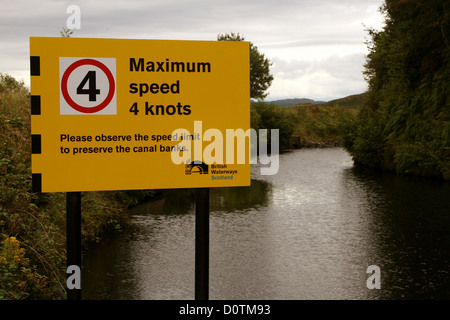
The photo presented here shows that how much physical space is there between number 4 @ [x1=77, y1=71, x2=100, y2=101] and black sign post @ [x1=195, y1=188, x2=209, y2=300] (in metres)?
1.22

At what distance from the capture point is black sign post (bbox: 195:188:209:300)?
4.75m

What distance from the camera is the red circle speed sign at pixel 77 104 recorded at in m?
4.54

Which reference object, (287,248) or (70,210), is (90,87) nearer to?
(70,210)

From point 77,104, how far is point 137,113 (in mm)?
502

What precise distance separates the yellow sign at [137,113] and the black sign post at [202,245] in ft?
0.52

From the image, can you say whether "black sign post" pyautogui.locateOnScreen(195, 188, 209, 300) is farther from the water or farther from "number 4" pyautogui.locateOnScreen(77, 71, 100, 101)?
the water

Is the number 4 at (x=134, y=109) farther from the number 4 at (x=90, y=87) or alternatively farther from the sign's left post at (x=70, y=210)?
the sign's left post at (x=70, y=210)

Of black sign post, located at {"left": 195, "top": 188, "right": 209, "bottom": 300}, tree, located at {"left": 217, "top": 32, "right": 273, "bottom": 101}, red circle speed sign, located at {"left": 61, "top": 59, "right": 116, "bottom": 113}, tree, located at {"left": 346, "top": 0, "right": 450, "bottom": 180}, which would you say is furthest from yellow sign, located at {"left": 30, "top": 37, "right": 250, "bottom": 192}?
tree, located at {"left": 217, "top": 32, "right": 273, "bottom": 101}

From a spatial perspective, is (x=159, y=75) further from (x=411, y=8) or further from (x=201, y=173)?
(x=411, y=8)

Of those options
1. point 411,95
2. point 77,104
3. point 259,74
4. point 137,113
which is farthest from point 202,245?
point 259,74

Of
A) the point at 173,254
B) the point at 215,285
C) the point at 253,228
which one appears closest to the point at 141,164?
the point at 215,285

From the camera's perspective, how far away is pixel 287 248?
14641 mm

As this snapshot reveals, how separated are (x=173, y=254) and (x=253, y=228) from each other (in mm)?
3903

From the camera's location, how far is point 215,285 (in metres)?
11.4
